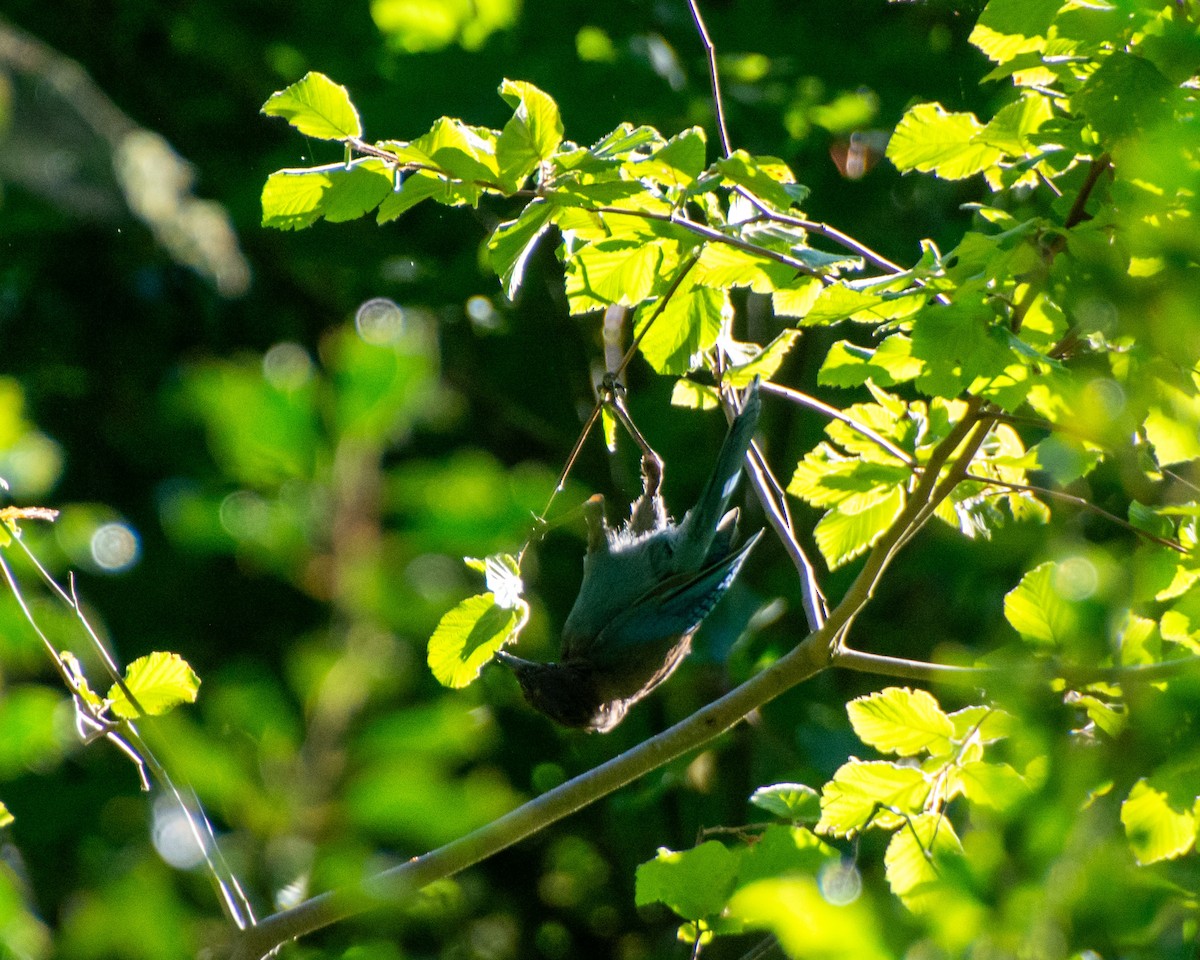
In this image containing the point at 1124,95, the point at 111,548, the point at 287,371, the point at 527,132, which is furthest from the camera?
the point at 527,132

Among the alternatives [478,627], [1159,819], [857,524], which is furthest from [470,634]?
[1159,819]

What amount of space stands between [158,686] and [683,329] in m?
1.21

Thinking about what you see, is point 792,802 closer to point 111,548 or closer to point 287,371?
point 111,548

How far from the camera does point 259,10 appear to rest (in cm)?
539

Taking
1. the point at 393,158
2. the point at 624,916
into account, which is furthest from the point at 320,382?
the point at 624,916


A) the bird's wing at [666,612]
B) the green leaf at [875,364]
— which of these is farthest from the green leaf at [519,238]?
the bird's wing at [666,612]

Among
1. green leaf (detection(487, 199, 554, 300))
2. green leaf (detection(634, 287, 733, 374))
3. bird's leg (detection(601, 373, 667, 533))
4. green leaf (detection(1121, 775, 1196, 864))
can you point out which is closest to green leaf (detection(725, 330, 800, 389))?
green leaf (detection(634, 287, 733, 374))

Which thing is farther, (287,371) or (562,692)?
(562,692)

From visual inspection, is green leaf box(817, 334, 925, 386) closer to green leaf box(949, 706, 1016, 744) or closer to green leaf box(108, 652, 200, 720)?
green leaf box(949, 706, 1016, 744)

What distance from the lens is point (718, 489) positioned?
11.3 ft

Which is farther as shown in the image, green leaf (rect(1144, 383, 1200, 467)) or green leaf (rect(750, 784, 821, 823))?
green leaf (rect(750, 784, 821, 823))

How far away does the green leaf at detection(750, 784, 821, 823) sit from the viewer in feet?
8.28

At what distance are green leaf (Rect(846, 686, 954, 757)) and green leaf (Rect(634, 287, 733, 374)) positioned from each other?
2.48ft

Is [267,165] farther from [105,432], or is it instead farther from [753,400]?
[753,400]
